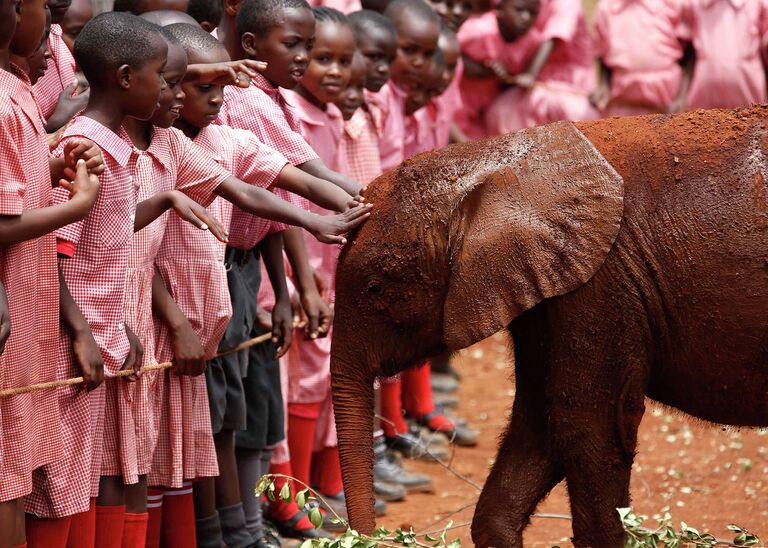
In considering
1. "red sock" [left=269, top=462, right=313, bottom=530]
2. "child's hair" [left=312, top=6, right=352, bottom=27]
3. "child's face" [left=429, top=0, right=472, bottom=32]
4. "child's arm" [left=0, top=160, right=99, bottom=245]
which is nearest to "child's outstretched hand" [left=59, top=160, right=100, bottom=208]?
"child's arm" [left=0, top=160, right=99, bottom=245]

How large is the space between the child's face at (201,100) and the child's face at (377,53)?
2.05m

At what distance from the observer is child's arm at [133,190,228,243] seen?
467cm

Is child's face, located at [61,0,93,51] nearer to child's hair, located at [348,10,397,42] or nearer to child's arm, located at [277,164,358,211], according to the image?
child's arm, located at [277,164,358,211]

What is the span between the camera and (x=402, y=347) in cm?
494

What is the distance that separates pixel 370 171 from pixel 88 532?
313 cm

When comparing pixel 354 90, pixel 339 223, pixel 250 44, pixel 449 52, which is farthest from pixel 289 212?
pixel 449 52

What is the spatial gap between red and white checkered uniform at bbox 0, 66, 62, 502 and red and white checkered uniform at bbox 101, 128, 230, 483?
411mm

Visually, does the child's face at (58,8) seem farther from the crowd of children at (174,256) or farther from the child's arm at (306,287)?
the child's arm at (306,287)

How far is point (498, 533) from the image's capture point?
5.20 m

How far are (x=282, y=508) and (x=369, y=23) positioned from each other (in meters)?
2.54

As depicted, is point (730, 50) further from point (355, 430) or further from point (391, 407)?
point (355, 430)

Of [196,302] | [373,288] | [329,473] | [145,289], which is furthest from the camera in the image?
[329,473]

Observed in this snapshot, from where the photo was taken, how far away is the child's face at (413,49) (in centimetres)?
808

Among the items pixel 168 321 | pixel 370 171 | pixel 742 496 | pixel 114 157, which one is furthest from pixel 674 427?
pixel 114 157
